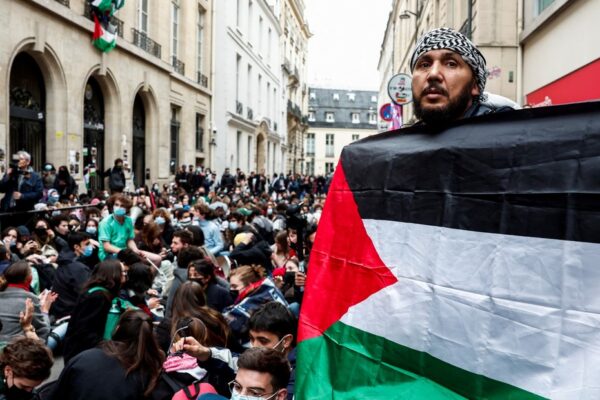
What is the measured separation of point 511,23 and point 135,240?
36.6ft

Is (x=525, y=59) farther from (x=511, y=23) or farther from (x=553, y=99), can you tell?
(x=553, y=99)

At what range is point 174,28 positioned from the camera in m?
27.5

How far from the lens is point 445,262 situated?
2207 millimetres

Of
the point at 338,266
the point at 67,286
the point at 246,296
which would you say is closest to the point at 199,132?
the point at 67,286

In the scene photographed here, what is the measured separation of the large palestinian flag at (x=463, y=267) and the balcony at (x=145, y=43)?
21297mm

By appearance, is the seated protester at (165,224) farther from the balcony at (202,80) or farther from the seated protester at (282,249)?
the balcony at (202,80)

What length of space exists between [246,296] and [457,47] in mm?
3080

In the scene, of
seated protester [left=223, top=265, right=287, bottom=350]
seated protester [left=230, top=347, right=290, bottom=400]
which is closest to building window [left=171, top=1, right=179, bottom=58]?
seated protester [left=223, top=265, right=287, bottom=350]

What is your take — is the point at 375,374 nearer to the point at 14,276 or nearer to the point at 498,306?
the point at 498,306

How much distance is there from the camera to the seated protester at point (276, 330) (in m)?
3.68

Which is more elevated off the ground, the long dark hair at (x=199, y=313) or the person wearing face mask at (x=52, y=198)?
the person wearing face mask at (x=52, y=198)

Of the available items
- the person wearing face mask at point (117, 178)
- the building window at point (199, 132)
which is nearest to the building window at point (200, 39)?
the building window at point (199, 132)

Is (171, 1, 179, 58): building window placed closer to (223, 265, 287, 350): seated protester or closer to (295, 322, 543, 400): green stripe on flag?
(223, 265, 287, 350): seated protester

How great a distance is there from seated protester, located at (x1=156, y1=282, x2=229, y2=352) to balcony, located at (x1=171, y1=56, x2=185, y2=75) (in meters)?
23.8
